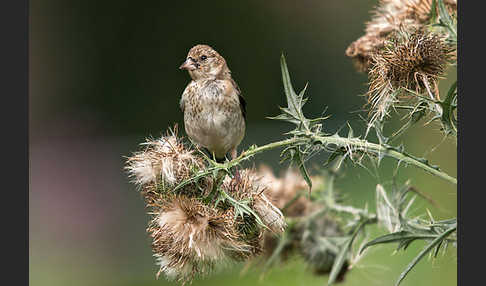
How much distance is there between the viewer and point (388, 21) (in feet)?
6.48

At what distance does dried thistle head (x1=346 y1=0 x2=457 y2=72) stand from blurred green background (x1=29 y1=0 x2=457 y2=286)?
2.76m

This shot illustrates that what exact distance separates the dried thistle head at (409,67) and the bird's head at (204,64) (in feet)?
2.28

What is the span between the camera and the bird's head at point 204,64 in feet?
6.74

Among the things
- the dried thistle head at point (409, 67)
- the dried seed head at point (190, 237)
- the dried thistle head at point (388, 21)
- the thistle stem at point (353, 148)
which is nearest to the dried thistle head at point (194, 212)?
the dried seed head at point (190, 237)

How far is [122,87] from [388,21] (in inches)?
193

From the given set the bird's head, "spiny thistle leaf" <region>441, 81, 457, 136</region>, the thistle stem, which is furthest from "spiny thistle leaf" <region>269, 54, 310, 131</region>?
the bird's head

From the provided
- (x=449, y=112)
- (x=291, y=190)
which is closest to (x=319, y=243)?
(x=291, y=190)

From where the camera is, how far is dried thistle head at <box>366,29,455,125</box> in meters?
1.54

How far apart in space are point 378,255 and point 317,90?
3.15 m

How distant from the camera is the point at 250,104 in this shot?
19.5 feet

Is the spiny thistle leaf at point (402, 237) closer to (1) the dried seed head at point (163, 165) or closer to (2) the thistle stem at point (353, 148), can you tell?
(2) the thistle stem at point (353, 148)

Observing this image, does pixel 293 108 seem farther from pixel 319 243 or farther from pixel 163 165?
pixel 319 243

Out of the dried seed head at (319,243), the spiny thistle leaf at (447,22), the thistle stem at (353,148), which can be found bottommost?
the dried seed head at (319,243)

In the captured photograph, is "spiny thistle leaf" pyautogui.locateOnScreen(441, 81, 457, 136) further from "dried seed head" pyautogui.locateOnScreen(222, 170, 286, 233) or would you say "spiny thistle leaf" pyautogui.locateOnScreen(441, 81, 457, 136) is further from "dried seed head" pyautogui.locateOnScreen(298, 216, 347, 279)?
"dried seed head" pyautogui.locateOnScreen(298, 216, 347, 279)
